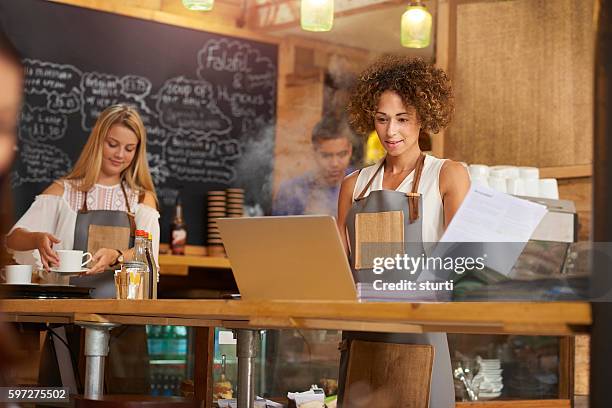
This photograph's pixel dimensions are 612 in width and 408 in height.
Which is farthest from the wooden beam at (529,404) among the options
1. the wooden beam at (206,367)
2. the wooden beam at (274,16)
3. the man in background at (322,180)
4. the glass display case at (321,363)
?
the wooden beam at (274,16)

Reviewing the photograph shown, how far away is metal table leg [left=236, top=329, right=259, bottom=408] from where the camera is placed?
2.55 meters

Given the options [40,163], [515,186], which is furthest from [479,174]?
[40,163]

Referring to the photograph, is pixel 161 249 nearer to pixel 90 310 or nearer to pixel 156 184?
pixel 156 184

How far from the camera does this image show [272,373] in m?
3.31

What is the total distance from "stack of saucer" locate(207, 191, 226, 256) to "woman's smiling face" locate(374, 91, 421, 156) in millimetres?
3097

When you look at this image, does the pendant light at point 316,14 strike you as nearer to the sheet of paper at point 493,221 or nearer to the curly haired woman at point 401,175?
the curly haired woman at point 401,175

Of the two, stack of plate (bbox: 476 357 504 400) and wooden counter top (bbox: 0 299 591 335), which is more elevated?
wooden counter top (bbox: 0 299 591 335)

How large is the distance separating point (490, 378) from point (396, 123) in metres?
1.46

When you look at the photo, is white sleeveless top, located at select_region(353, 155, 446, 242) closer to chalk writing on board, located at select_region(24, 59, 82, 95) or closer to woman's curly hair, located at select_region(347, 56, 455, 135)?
woman's curly hair, located at select_region(347, 56, 455, 135)

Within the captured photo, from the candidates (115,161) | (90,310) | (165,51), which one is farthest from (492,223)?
(165,51)

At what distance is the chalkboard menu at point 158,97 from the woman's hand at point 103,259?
1674mm

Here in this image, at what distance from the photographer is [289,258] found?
2.00 meters

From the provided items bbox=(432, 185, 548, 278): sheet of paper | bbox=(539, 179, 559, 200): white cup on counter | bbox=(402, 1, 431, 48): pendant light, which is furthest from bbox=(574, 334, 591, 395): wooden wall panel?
bbox=(432, 185, 548, 278): sheet of paper

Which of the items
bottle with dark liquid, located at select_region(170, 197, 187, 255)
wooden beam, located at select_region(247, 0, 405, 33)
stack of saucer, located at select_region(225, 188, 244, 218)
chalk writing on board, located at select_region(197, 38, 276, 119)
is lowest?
bottle with dark liquid, located at select_region(170, 197, 187, 255)
